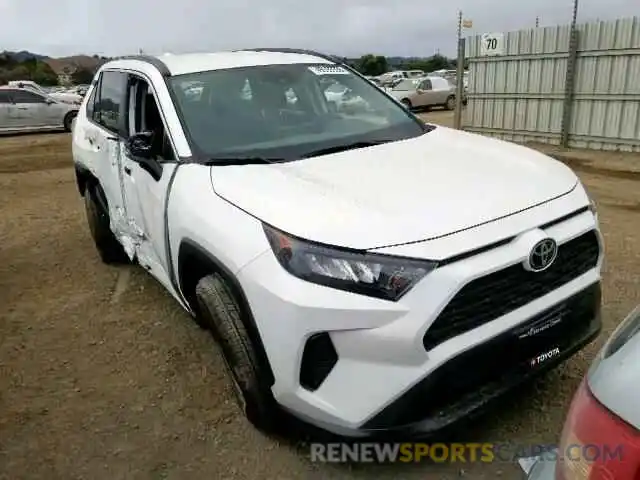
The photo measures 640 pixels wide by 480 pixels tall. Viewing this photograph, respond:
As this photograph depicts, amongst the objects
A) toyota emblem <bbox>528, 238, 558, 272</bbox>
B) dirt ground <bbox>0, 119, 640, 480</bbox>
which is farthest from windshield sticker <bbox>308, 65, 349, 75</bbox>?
toyota emblem <bbox>528, 238, 558, 272</bbox>

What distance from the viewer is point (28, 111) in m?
17.5

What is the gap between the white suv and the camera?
2068 mm

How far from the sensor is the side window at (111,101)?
13.8ft

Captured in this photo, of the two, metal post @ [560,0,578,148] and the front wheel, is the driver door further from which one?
the front wheel

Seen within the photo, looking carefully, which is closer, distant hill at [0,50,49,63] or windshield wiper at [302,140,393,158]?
windshield wiper at [302,140,393,158]

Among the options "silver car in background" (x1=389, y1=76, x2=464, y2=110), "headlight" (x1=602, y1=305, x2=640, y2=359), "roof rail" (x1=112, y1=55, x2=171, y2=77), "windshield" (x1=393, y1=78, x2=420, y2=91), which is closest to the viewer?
"headlight" (x1=602, y1=305, x2=640, y2=359)

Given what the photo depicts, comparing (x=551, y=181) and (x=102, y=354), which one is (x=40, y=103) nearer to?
(x=102, y=354)

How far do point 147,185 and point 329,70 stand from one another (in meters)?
1.50

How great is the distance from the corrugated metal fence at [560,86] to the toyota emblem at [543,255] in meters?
9.60

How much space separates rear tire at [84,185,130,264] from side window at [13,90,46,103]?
47.6 ft

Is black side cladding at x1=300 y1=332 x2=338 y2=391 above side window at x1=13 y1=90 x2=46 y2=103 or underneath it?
above

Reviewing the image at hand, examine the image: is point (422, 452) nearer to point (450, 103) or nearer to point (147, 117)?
point (147, 117)

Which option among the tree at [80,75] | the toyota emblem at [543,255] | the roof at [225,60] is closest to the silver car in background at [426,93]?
the roof at [225,60]

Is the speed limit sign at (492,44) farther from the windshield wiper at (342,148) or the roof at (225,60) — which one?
the windshield wiper at (342,148)
